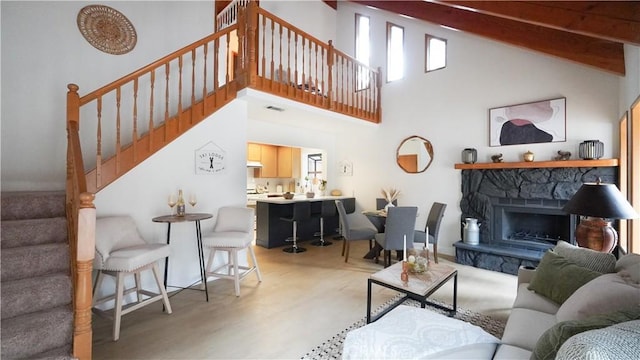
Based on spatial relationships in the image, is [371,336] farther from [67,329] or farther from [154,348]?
[67,329]

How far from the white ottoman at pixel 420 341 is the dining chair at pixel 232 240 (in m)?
1.87

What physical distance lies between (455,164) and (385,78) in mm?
2244

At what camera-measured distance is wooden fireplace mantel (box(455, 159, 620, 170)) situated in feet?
10.6

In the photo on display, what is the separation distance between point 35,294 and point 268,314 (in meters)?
1.65

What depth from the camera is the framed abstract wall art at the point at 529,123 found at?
3.70 m

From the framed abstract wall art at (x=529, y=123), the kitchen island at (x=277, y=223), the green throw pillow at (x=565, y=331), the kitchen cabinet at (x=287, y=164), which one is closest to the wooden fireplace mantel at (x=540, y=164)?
the framed abstract wall art at (x=529, y=123)

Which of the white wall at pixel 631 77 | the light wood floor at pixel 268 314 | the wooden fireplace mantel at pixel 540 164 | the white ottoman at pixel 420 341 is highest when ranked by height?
the white wall at pixel 631 77

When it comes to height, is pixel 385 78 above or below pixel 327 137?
above

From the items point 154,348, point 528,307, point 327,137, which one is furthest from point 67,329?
point 327,137

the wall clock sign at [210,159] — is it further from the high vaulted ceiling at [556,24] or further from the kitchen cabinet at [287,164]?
the kitchen cabinet at [287,164]

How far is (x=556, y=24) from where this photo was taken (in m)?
2.08

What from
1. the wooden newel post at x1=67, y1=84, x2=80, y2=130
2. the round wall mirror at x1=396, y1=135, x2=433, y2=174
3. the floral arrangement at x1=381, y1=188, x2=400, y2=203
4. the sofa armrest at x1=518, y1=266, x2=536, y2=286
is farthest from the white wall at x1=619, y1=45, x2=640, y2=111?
the wooden newel post at x1=67, y1=84, x2=80, y2=130

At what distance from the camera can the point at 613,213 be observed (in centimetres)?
208

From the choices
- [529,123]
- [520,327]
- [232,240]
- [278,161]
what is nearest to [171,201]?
[232,240]
